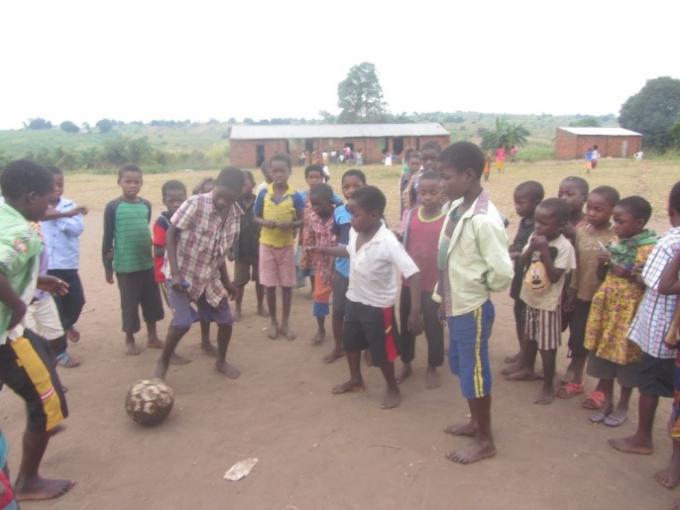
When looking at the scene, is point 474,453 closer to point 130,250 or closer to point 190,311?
point 190,311

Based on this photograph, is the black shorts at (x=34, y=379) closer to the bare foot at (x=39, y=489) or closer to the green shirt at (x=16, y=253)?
the green shirt at (x=16, y=253)

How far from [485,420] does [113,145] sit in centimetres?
3967

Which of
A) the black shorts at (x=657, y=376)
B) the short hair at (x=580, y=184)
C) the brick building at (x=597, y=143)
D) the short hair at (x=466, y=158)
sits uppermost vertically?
the brick building at (x=597, y=143)

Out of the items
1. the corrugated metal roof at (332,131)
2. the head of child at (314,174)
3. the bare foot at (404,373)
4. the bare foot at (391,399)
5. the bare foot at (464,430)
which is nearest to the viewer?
the bare foot at (464,430)

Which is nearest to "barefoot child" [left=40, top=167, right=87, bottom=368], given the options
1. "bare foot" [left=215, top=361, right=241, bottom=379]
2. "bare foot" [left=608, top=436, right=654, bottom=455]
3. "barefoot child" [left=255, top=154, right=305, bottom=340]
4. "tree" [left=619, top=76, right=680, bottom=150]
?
"bare foot" [left=215, top=361, right=241, bottom=379]

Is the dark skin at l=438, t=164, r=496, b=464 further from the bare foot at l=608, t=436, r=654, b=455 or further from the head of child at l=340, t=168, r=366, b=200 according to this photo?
the head of child at l=340, t=168, r=366, b=200

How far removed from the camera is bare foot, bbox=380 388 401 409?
3.81 meters

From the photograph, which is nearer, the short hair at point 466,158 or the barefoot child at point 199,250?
the short hair at point 466,158

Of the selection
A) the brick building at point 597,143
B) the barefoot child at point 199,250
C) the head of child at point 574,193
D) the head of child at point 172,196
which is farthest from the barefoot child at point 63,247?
the brick building at point 597,143

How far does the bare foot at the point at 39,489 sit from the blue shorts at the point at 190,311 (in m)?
1.38

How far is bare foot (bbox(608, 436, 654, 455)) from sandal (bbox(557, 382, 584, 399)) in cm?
67

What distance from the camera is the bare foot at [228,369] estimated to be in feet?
14.4

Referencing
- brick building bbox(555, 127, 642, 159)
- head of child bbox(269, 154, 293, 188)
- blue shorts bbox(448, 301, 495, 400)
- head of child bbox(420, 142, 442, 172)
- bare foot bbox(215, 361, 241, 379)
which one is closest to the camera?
blue shorts bbox(448, 301, 495, 400)

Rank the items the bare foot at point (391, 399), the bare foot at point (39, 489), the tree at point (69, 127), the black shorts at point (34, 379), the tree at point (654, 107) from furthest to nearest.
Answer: the tree at point (69, 127) → the tree at point (654, 107) → the bare foot at point (391, 399) → the bare foot at point (39, 489) → the black shorts at point (34, 379)
